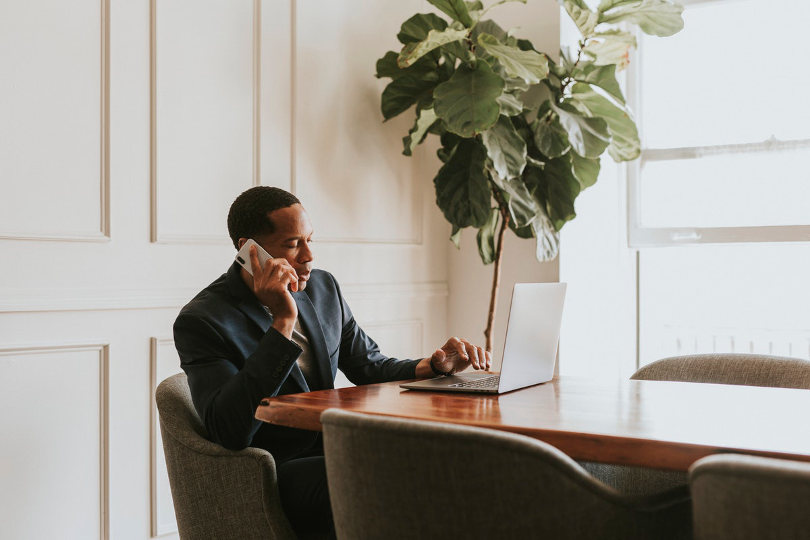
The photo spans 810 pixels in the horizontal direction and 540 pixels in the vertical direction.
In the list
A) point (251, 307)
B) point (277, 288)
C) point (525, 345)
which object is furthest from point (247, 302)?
point (525, 345)

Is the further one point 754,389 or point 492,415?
point 754,389

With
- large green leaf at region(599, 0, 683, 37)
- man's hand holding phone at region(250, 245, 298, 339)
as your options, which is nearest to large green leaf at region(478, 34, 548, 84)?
large green leaf at region(599, 0, 683, 37)

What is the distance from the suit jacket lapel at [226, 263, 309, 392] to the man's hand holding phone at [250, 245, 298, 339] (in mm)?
29

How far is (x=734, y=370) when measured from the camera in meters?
2.19

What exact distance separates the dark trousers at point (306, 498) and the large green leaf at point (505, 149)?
1.55m

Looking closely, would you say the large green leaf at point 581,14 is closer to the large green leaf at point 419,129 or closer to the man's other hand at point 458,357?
the large green leaf at point 419,129

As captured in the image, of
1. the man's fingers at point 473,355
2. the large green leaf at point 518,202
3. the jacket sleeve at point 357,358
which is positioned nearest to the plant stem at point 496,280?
the large green leaf at point 518,202

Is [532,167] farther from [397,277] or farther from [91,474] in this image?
[91,474]

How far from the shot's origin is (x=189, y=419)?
1833 mm

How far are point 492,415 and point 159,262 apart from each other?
1.61 m

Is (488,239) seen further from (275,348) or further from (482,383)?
(275,348)

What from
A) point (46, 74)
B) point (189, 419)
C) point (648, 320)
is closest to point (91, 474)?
point (189, 419)

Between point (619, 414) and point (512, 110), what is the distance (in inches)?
72.9

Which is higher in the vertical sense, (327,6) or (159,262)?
(327,6)
